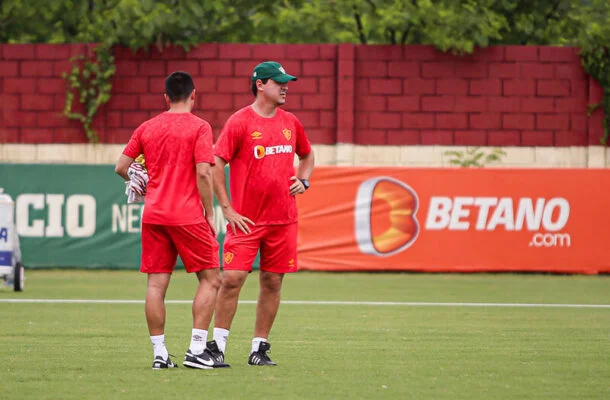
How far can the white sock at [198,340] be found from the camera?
26.4 ft

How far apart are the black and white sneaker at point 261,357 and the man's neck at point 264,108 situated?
1509 millimetres

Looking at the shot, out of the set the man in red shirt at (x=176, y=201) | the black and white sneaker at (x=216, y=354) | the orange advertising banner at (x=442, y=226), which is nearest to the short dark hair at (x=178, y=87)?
the man in red shirt at (x=176, y=201)

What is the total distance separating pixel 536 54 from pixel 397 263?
5.83 metres

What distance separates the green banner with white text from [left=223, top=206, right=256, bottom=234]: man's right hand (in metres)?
10.1

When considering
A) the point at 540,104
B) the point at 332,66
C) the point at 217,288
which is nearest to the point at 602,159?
the point at 540,104

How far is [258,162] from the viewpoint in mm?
8281

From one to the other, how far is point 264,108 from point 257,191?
1.79 feet

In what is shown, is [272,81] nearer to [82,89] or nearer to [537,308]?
[537,308]

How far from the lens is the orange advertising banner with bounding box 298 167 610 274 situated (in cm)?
1816

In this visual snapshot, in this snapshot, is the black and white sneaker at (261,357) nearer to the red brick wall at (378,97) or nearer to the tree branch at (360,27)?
the red brick wall at (378,97)

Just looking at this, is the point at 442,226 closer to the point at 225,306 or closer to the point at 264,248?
the point at 264,248

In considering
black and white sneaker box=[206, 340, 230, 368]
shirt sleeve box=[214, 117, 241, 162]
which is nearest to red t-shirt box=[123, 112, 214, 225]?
shirt sleeve box=[214, 117, 241, 162]

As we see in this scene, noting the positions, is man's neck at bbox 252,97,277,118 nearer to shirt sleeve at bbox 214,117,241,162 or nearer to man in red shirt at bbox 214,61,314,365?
man in red shirt at bbox 214,61,314,365

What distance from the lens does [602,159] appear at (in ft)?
72.4
